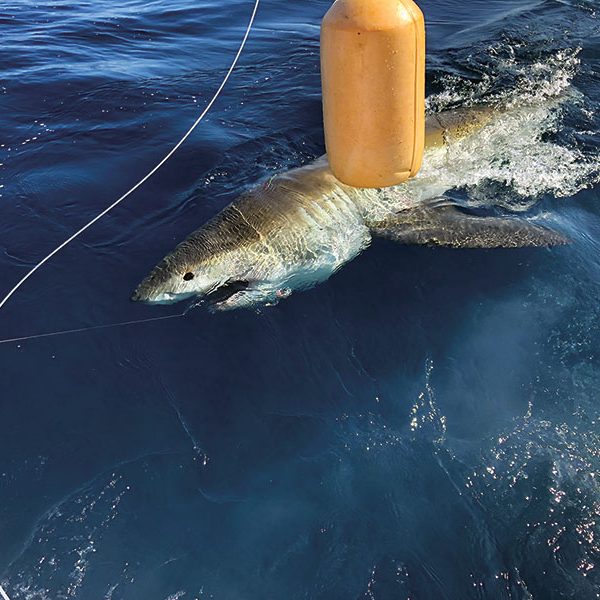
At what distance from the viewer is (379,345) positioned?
3600mm

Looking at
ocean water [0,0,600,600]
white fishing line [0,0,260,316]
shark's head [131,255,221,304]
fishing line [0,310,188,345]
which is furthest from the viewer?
white fishing line [0,0,260,316]

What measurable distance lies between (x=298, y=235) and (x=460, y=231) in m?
1.14

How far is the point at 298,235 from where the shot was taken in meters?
4.15

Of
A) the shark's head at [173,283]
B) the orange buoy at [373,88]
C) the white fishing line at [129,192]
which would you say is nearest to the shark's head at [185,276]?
the shark's head at [173,283]

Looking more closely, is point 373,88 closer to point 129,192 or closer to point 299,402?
point 299,402

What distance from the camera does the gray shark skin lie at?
3908 mm

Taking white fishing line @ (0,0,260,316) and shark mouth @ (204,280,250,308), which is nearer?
shark mouth @ (204,280,250,308)

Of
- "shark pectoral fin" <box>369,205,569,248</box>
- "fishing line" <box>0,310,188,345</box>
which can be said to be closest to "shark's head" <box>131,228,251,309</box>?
"fishing line" <box>0,310,188,345</box>

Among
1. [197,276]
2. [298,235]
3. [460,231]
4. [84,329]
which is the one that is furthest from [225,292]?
[460,231]

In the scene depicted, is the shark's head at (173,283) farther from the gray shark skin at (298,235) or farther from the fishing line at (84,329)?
the fishing line at (84,329)

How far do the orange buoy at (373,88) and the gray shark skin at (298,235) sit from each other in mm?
1135

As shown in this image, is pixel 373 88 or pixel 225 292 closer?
pixel 373 88

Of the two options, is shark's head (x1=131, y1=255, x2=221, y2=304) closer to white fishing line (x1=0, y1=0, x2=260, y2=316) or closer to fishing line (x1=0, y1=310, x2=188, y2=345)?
fishing line (x1=0, y1=310, x2=188, y2=345)

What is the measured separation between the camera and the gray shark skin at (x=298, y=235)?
154 inches
